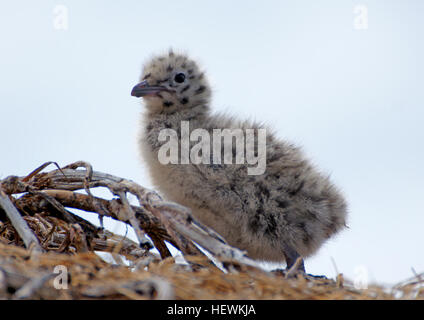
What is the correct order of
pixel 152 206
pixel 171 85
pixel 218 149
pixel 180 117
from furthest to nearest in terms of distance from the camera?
pixel 171 85 → pixel 180 117 → pixel 218 149 → pixel 152 206

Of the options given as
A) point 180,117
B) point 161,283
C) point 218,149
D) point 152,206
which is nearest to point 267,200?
point 218,149

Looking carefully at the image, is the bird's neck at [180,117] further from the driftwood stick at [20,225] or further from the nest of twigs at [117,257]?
the driftwood stick at [20,225]

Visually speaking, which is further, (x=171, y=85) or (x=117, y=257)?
(x=171, y=85)

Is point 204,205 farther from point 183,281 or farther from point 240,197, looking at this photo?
point 183,281

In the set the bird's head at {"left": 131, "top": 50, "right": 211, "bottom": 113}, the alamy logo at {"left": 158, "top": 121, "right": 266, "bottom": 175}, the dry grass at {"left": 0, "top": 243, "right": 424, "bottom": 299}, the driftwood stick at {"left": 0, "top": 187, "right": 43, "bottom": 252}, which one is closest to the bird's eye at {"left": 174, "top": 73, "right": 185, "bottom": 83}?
the bird's head at {"left": 131, "top": 50, "right": 211, "bottom": 113}

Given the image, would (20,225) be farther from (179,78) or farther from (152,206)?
(179,78)

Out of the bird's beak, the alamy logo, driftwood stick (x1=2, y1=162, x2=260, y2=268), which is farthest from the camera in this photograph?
the bird's beak

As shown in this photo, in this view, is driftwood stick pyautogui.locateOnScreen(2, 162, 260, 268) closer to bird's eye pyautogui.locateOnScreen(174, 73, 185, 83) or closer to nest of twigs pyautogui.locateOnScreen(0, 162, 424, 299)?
nest of twigs pyautogui.locateOnScreen(0, 162, 424, 299)
